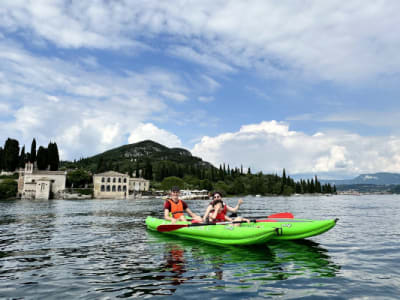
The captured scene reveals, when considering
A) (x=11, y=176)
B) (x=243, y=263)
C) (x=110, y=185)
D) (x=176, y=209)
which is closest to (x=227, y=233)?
(x=243, y=263)

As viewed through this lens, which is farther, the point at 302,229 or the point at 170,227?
the point at 170,227

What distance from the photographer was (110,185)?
117 meters

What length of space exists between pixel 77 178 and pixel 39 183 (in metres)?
21.3

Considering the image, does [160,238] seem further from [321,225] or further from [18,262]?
[321,225]

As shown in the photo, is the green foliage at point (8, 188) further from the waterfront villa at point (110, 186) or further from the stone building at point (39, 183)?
the waterfront villa at point (110, 186)

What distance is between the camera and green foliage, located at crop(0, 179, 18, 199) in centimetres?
9050

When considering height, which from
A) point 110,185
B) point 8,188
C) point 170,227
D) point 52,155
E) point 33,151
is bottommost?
point 170,227

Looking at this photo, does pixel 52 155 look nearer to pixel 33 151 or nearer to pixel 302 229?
pixel 33 151

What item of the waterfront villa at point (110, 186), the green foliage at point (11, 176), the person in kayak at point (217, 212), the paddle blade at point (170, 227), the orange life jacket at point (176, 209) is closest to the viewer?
the person in kayak at point (217, 212)

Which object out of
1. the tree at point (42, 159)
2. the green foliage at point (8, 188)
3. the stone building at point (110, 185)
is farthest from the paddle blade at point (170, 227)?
the tree at point (42, 159)

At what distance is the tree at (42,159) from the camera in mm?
107000

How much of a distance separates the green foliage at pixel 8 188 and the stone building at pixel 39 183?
1533 millimetres

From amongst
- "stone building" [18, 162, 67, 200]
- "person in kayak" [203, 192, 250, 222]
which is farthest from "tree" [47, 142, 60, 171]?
"person in kayak" [203, 192, 250, 222]

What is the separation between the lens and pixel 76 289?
7840 millimetres
